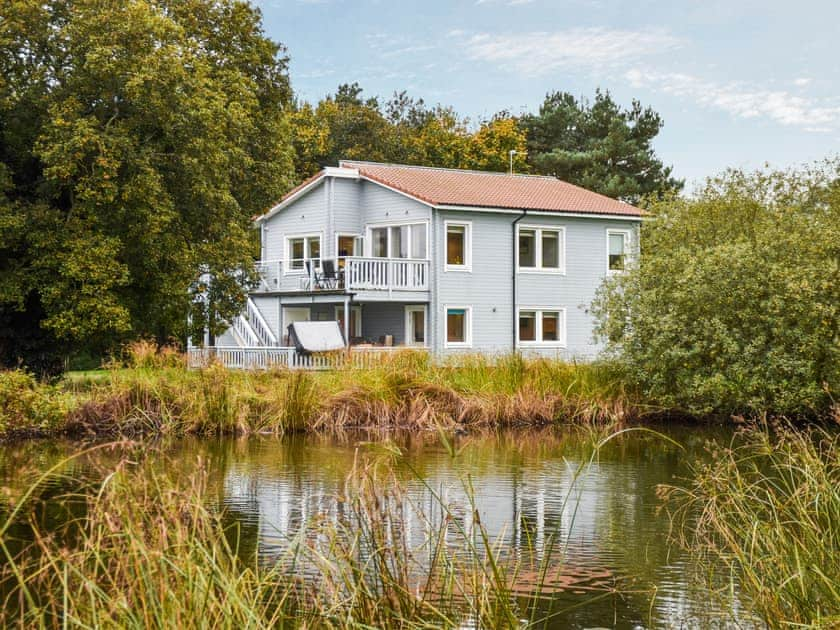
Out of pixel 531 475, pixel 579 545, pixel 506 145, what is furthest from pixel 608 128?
pixel 579 545

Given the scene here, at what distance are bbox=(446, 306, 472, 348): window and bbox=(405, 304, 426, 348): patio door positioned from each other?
816mm

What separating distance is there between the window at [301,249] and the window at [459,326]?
5.34 meters

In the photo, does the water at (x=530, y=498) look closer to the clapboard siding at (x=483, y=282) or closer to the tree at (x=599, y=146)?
the clapboard siding at (x=483, y=282)

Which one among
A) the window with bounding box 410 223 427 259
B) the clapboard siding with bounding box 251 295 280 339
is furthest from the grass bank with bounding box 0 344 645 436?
the clapboard siding with bounding box 251 295 280 339

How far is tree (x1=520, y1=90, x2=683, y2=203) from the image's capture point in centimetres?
6041

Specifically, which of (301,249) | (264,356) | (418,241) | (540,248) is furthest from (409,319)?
(264,356)

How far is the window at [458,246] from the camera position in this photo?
3725cm

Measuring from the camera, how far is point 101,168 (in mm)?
23875

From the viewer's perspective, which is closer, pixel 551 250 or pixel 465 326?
pixel 465 326

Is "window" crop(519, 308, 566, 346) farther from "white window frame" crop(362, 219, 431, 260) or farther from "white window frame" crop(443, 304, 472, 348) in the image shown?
"white window frame" crop(362, 219, 431, 260)

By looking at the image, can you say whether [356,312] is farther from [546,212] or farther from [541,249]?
[546,212]

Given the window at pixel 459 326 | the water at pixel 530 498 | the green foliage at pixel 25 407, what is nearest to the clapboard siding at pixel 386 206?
the window at pixel 459 326

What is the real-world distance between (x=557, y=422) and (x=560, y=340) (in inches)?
619

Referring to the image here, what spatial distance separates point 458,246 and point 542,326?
4.15 meters
